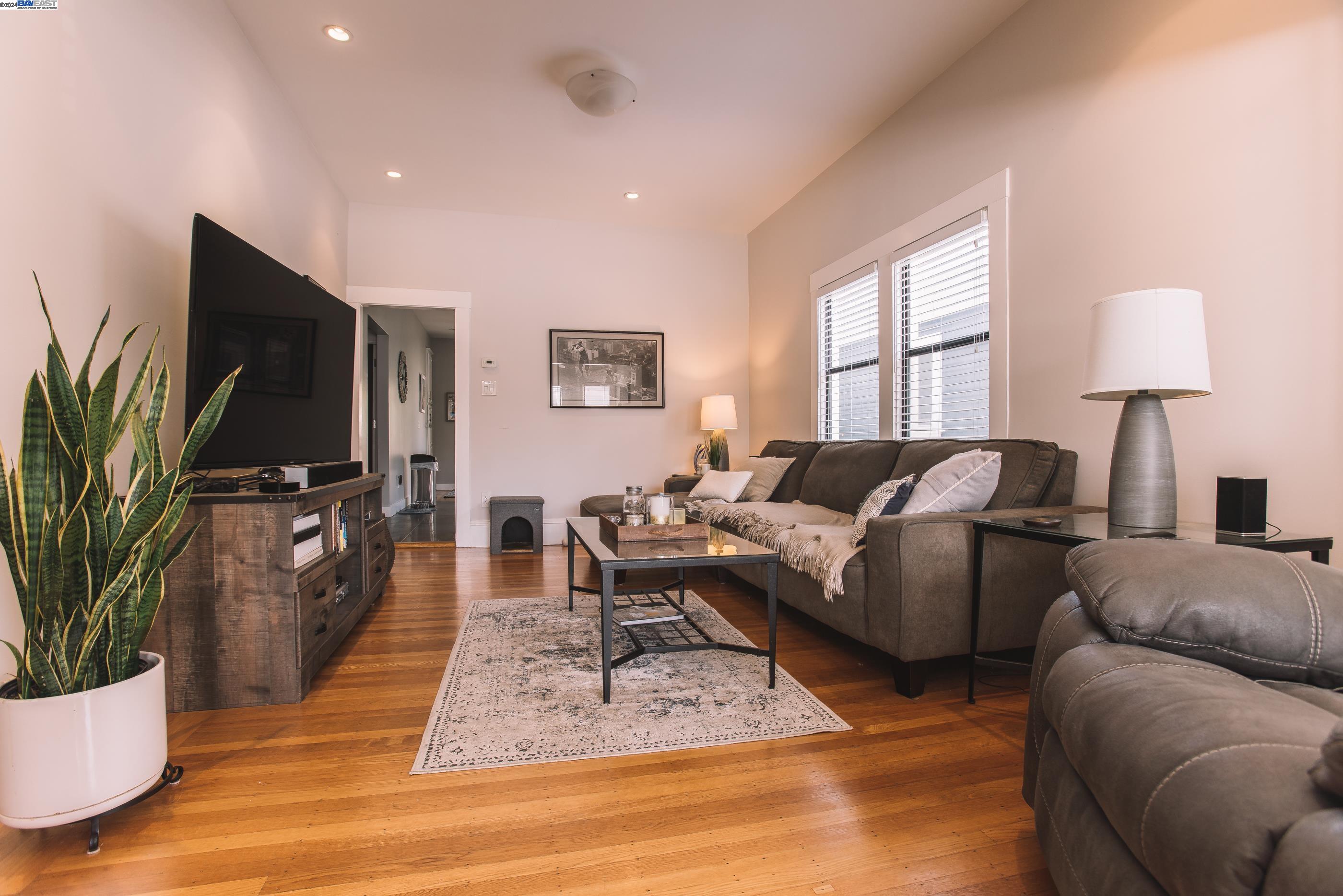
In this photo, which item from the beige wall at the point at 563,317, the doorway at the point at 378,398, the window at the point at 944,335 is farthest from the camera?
the doorway at the point at 378,398

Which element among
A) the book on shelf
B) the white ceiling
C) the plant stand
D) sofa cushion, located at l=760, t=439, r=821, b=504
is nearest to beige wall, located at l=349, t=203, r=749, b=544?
the white ceiling

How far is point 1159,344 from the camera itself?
1692 millimetres

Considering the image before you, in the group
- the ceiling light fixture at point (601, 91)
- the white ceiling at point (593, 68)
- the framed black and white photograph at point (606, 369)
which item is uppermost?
the white ceiling at point (593, 68)

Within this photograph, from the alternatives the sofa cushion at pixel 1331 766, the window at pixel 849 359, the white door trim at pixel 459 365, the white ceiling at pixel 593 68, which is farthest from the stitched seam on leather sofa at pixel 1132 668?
the white door trim at pixel 459 365

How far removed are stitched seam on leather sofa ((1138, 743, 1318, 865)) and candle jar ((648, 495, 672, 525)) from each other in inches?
68.5

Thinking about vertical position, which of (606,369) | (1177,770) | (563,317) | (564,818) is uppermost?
(563,317)

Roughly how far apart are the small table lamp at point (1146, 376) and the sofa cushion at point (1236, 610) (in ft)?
2.34

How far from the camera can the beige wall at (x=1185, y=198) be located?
178cm

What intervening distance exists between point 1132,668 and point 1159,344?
1124 mm

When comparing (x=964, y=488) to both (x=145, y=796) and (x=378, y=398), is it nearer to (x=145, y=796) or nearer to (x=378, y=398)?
(x=145, y=796)

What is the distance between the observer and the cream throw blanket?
233cm

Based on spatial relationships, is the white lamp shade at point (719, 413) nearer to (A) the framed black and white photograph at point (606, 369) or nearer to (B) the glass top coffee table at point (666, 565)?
(A) the framed black and white photograph at point (606, 369)

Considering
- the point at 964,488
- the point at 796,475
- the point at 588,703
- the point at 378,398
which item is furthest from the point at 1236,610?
the point at 378,398

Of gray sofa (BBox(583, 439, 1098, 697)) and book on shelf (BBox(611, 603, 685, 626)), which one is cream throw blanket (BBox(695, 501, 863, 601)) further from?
book on shelf (BBox(611, 603, 685, 626))
